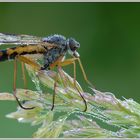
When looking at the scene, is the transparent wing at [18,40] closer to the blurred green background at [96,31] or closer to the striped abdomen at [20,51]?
the striped abdomen at [20,51]

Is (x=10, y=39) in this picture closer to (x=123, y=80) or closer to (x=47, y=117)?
(x=47, y=117)

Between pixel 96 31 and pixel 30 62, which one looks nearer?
pixel 30 62

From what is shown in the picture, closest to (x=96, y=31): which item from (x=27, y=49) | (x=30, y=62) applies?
(x=27, y=49)

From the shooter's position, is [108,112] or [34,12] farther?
[34,12]

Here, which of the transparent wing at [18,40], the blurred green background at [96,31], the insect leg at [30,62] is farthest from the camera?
the blurred green background at [96,31]

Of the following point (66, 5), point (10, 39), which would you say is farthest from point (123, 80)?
point (10, 39)

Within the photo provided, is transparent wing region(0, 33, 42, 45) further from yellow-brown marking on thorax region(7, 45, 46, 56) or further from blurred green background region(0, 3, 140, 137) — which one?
blurred green background region(0, 3, 140, 137)

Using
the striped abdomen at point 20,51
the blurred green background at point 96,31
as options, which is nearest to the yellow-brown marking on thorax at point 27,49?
the striped abdomen at point 20,51

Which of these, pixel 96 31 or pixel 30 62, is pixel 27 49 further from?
pixel 96 31
